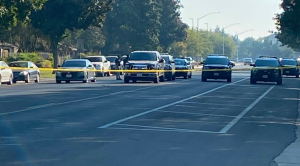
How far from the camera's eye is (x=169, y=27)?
99750 millimetres

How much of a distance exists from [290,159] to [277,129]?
4919 mm

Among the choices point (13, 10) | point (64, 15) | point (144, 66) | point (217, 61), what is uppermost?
point (64, 15)

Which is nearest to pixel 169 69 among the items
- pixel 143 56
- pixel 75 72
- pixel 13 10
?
pixel 143 56

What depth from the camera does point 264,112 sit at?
21.4 metres

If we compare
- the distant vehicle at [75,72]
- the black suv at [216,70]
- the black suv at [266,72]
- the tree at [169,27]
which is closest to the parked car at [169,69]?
the black suv at [216,70]

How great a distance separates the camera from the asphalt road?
11242 millimetres

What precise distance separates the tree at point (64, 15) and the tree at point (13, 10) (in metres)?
13.8

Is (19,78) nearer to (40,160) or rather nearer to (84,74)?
(84,74)

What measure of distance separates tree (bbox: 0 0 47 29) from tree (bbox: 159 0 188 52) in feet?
186

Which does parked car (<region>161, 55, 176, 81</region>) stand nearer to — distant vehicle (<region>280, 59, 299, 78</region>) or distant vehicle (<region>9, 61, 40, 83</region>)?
distant vehicle (<region>9, 61, 40, 83</region>)

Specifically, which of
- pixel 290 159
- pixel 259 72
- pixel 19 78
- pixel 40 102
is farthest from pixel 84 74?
pixel 290 159

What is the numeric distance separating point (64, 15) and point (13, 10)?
1561cm

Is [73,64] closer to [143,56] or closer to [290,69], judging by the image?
[143,56]

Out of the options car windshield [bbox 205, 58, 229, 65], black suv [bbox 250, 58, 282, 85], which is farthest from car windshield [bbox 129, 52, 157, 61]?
black suv [bbox 250, 58, 282, 85]
